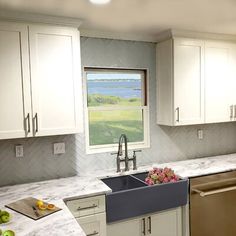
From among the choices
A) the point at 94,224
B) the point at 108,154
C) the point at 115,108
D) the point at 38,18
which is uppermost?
the point at 38,18

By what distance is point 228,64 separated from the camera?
9.58 ft

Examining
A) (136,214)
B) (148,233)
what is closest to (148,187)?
(136,214)

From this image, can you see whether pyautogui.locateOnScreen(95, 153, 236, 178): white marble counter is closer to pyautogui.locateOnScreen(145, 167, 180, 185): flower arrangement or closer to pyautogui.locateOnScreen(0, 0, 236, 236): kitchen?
pyautogui.locateOnScreen(0, 0, 236, 236): kitchen

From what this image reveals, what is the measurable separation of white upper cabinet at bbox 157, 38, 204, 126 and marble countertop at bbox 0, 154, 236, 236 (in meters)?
0.50

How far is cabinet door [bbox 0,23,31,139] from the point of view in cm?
199

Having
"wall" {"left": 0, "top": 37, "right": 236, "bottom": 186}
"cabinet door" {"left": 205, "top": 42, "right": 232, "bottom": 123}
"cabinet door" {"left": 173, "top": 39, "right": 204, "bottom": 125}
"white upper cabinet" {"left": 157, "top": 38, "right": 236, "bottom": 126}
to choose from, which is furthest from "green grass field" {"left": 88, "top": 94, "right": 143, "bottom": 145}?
"cabinet door" {"left": 205, "top": 42, "right": 232, "bottom": 123}

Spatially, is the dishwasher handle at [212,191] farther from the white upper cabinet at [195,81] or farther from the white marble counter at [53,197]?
the white marble counter at [53,197]

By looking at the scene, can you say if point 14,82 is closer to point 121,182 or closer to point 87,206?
point 87,206

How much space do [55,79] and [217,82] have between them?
1.78 m

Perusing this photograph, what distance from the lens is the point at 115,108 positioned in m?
2.82

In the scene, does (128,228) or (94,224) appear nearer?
(94,224)

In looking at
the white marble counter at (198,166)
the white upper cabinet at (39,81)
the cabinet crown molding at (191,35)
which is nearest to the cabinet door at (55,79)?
the white upper cabinet at (39,81)

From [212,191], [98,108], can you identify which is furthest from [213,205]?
[98,108]

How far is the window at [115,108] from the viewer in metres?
2.74
